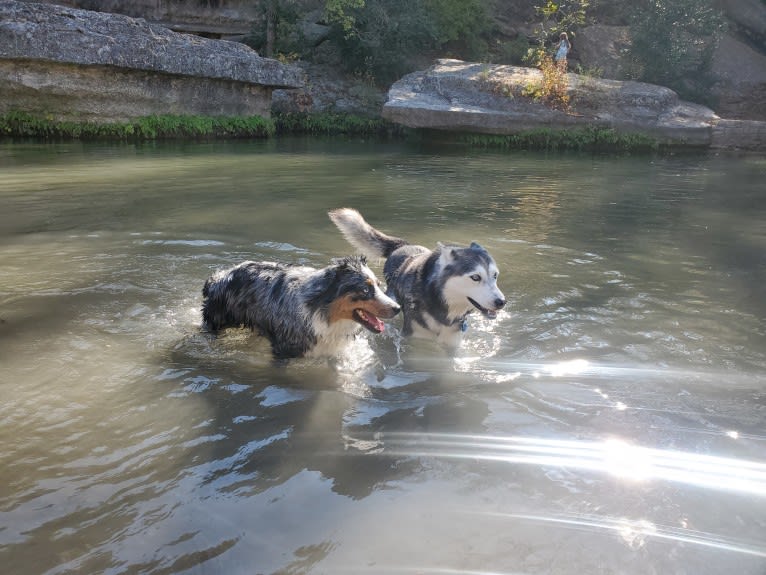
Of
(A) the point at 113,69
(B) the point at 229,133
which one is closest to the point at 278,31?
(B) the point at 229,133

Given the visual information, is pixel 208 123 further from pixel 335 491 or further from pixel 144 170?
pixel 335 491

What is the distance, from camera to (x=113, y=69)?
1736cm

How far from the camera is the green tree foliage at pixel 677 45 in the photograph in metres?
22.0

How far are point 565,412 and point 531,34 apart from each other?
27.7 m

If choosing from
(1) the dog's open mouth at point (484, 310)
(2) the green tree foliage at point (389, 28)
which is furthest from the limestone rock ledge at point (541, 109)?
(1) the dog's open mouth at point (484, 310)

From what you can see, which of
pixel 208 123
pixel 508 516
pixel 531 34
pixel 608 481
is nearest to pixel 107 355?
pixel 508 516

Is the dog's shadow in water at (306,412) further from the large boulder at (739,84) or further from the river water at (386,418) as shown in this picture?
the large boulder at (739,84)

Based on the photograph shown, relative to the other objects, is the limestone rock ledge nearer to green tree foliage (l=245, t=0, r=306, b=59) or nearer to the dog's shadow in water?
green tree foliage (l=245, t=0, r=306, b=59)

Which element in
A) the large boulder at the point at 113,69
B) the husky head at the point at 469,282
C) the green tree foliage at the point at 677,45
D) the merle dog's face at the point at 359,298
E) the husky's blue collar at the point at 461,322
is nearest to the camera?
the merle dog's face at the point at 359,298

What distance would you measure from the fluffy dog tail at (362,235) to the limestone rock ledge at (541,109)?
1312cm

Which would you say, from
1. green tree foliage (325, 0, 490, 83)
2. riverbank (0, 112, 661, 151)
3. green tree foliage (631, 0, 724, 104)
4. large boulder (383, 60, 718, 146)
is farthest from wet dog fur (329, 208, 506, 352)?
green tree foliage (325, 0, 490, 83)

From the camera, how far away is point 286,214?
30.7ft

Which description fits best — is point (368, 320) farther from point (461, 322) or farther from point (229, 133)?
point (229, 133)

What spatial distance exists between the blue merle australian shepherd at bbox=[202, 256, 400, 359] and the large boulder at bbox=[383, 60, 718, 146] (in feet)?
47.6
